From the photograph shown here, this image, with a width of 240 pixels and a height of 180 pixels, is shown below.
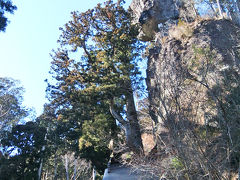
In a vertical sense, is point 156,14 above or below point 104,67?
above

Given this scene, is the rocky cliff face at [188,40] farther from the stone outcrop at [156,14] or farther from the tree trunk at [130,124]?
the tree trunk at [130,124]

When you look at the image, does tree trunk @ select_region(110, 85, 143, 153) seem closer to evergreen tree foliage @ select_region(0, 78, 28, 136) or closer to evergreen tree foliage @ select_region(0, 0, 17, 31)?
evergreen tree foliage @ select_region(0, 0, 17, 31)

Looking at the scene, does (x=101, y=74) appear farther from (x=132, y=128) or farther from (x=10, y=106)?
(x=10, y=106)

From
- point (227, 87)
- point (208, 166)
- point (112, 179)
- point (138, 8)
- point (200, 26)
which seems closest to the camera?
point (208, 166)

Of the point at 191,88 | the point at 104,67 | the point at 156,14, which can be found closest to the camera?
the point at 191,88

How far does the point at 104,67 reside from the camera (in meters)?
10.5

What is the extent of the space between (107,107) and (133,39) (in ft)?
14.4

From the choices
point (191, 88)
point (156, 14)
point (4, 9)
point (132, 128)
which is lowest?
point (132, 128)

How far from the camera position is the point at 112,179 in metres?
7.47

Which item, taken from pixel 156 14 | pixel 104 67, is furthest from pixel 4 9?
Answer: pixel 156 14

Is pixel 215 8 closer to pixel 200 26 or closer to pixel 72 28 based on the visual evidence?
pixel 200 26

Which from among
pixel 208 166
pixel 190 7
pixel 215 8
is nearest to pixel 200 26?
pixel 190 7

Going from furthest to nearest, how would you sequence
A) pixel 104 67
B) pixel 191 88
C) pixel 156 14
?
pixel 156 14 < pixel 104 67 < pixel 191 88

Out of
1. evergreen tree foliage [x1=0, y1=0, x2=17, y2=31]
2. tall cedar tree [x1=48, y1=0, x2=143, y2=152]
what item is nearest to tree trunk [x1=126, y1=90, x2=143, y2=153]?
tall cedar tree [x1=48, y1=0, x2=143, y2=152]
